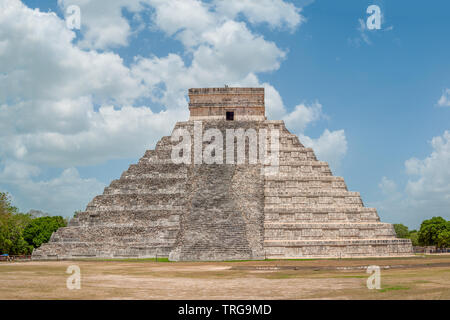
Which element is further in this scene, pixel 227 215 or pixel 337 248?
pixel 227 215

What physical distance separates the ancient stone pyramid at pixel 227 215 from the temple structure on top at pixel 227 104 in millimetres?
2873

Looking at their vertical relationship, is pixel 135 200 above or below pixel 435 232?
above

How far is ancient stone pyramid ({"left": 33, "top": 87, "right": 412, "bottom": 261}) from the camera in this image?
899 inches

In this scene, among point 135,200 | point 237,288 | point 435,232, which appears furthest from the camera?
point 435,232

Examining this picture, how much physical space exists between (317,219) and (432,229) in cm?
2653

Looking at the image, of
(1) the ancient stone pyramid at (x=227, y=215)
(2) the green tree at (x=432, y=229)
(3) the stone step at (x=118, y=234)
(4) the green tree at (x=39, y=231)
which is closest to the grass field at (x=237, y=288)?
(1) the ancient stone pyramid at (x=227, y=215)

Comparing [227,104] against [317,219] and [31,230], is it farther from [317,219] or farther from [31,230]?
[31,230]

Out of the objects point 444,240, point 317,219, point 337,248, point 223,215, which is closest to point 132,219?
point 223,215

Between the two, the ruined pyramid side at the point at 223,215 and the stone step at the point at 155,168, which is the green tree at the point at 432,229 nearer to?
the ruined pyramid side at the point at 223,215

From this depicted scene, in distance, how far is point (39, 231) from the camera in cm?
4231

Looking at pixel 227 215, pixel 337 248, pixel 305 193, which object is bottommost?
pixel 337 248

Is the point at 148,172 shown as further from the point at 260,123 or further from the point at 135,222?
the point at 260,123

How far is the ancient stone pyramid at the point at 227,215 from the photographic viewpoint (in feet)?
74.9

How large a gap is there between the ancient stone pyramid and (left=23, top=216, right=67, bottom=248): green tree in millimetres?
16488
